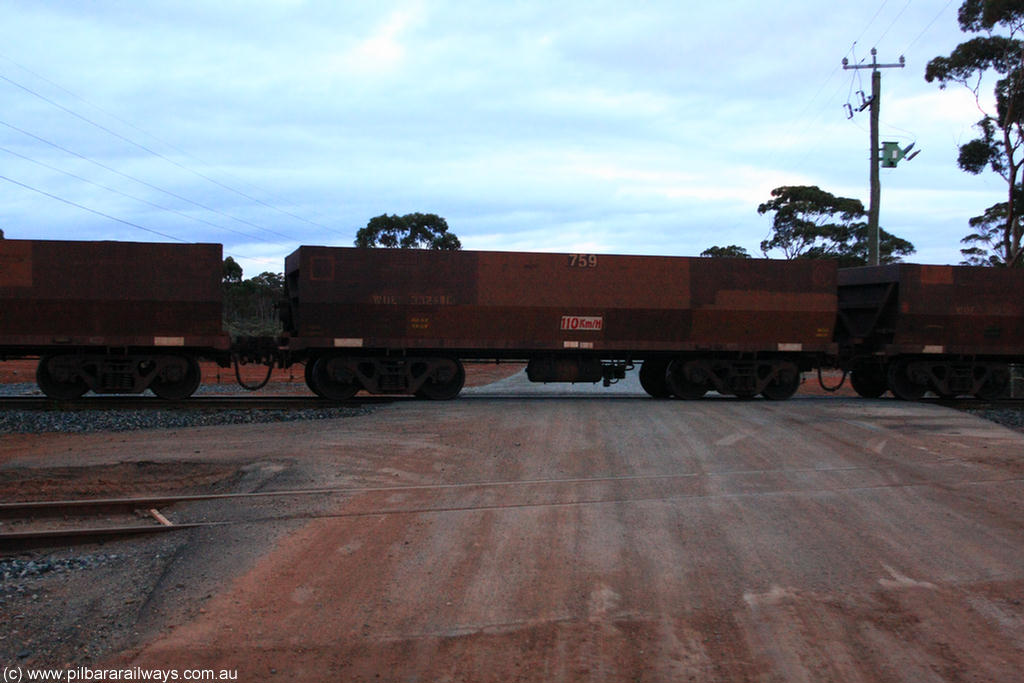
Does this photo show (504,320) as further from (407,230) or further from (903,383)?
(407,230)

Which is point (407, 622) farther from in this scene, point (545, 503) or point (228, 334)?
point (228, 334)

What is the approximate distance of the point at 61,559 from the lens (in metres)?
6.07

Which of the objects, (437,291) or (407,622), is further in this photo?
(437,291)

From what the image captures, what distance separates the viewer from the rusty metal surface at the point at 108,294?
1505 cm

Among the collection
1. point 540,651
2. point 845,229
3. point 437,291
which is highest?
point 845,229

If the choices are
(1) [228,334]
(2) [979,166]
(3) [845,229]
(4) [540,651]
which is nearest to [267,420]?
(1) [228,334]

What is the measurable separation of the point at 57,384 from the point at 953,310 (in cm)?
1884

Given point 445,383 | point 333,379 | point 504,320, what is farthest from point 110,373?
point 504,320

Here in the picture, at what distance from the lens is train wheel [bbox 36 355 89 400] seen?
50.2 ft

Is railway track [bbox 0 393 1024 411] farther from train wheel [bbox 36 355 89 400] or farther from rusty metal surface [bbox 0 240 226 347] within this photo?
rusty metal surface [bbox 0 240 226 347]

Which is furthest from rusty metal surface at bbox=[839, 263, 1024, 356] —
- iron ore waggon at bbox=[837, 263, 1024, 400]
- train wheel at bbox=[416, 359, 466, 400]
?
train wheel at bbox=[416, 359, 466, 400]

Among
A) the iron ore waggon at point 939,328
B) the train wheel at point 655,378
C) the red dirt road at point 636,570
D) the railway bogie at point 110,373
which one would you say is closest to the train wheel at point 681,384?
the train wheel at point 655,378

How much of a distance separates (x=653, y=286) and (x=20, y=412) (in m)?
12.1

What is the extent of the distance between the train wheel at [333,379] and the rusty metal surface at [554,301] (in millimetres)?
565
